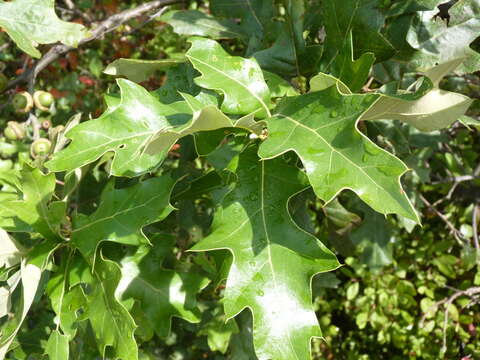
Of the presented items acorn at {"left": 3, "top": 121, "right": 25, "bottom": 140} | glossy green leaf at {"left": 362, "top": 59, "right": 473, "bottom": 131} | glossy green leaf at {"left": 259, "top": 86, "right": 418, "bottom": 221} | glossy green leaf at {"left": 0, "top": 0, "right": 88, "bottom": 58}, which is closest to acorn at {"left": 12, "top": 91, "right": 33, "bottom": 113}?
acorn at {"left": 3, "top": 121, "right": 25, "bottom": 140}

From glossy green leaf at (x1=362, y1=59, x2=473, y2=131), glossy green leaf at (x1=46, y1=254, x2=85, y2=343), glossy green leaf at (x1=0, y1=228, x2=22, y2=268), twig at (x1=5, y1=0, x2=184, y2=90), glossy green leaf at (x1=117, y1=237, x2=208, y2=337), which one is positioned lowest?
glossy green leaf at (x1=117, y1=237, x2=208, y2=337)

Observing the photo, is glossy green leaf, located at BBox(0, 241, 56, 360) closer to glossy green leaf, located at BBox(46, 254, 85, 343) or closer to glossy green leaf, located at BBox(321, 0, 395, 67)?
glossy green leaf, located at BBox(46, 254, 85, 343)

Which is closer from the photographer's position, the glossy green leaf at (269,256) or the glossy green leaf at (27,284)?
the glossy green leaf at (269,256)

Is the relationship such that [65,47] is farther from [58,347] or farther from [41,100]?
[58,347]

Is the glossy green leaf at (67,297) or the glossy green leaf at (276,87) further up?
the glossy green leaf at (276,87)

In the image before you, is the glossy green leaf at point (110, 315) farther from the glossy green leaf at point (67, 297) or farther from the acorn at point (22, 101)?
the acorn at point (22, 101)

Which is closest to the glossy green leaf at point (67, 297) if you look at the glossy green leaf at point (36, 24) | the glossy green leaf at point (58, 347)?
the glossy green leaf at point (58, 347)
